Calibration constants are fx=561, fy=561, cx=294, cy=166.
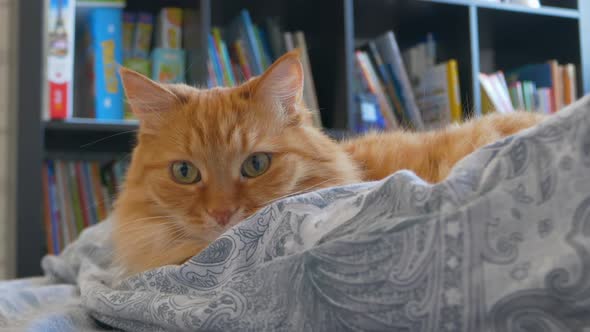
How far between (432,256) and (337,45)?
84.0 inches

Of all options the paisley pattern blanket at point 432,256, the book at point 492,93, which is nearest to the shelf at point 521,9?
the book at point 492,93

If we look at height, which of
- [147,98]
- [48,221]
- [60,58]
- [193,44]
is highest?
[193,44]

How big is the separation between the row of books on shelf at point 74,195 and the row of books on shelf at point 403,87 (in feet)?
4.06

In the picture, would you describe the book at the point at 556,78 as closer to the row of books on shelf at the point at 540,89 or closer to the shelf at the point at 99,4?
the row of books on shelf at the point at 540,89

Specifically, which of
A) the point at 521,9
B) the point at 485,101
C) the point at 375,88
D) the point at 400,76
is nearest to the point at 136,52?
the point at 375,88

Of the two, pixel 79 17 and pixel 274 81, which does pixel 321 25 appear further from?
pixel 274 81

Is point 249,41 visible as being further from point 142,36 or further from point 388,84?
point 388,84

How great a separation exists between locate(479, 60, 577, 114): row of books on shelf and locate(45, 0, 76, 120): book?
2.04 m

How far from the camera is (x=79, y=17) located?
2.53 meters

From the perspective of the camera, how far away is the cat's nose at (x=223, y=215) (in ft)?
3.46

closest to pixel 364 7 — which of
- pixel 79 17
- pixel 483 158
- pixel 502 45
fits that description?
pixel 502 45

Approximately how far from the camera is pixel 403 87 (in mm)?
2879

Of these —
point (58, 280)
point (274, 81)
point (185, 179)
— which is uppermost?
point (274, 81)

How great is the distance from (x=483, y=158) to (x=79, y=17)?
234 cm
